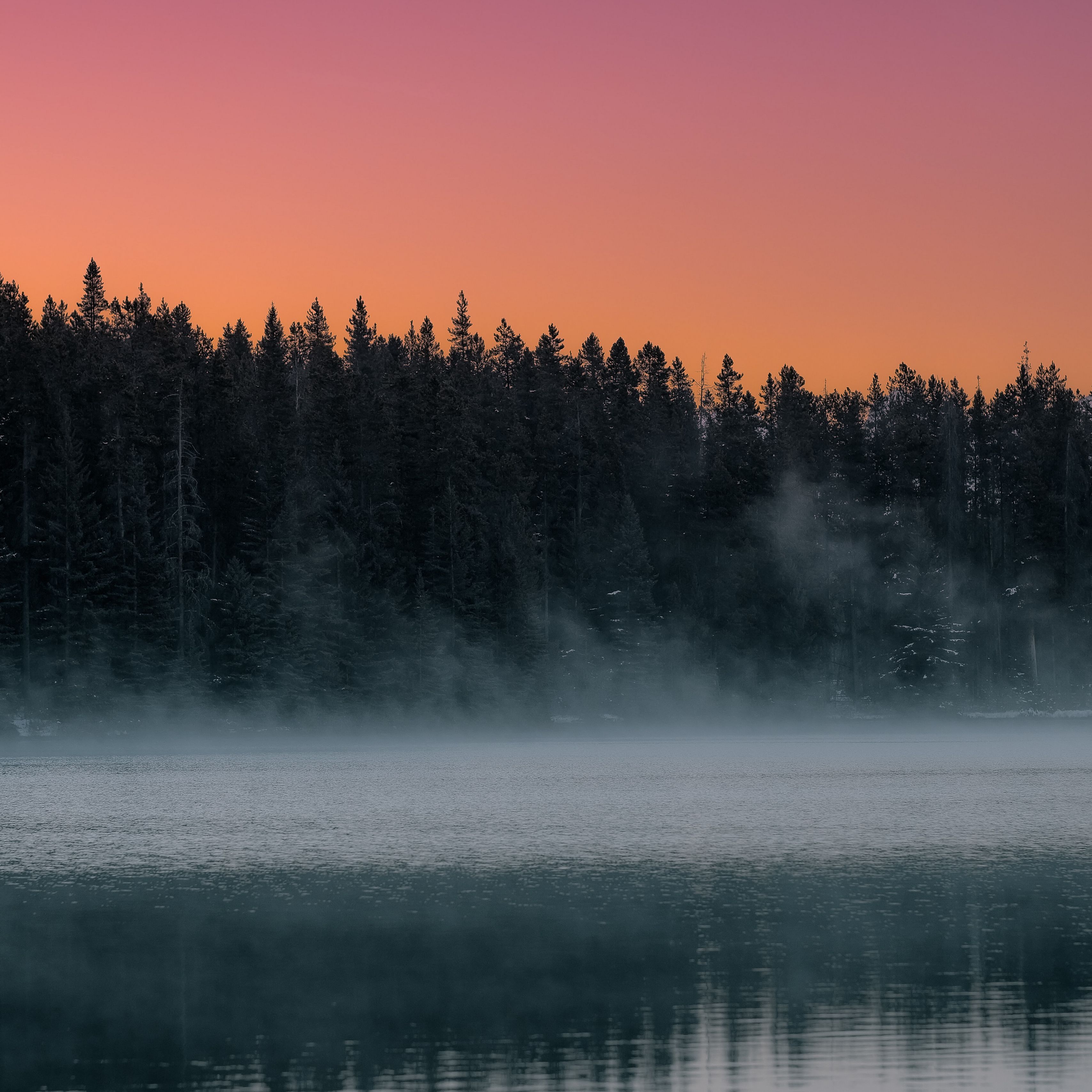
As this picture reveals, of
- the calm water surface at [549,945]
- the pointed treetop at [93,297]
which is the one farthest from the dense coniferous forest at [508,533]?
the calm water surface at [549,945]

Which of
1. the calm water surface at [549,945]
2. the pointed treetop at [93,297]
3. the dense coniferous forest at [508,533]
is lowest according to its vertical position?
the calm water surface at [549,945]

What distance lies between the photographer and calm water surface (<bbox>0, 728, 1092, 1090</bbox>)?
56.3ft

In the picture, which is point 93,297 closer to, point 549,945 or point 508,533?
point 508,533

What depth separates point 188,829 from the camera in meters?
42.7

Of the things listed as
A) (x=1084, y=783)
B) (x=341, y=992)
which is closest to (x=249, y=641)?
(x=1084, y=783)

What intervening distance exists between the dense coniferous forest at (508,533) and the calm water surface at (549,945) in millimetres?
54227

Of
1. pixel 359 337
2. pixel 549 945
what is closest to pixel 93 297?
pixel 359 337

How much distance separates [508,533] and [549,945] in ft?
323

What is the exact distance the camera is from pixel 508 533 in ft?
402

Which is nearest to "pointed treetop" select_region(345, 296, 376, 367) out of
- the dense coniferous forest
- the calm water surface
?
the dense coniferous forest

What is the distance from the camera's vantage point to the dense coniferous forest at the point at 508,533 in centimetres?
10369

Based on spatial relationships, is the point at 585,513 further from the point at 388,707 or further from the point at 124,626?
the point at 124,626

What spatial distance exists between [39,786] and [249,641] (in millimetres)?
44436

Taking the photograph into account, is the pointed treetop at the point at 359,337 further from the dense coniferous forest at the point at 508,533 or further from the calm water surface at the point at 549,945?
the calm water surface at the point at 549,945
